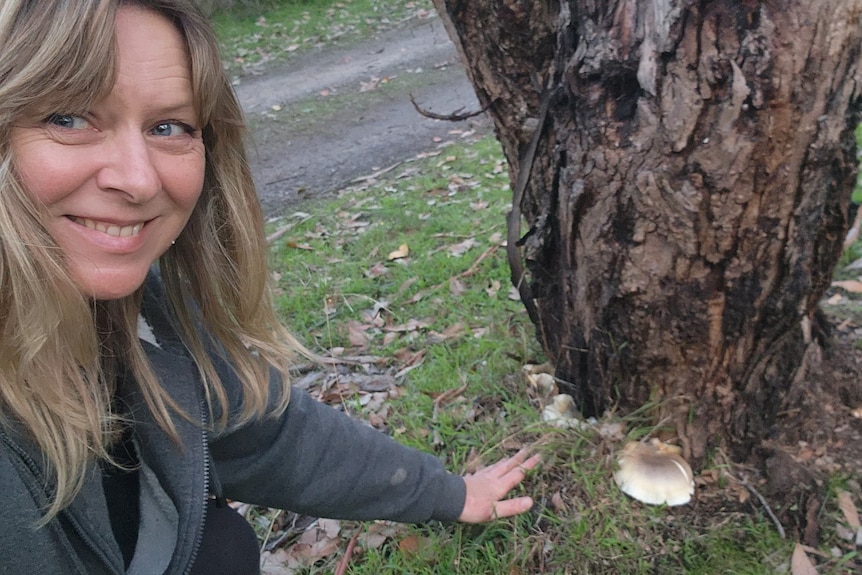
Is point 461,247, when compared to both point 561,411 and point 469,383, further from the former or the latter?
point 561,411

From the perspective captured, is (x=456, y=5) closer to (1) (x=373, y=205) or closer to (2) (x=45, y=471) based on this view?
(2) (x=45, y=471)

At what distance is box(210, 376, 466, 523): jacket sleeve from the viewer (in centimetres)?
199

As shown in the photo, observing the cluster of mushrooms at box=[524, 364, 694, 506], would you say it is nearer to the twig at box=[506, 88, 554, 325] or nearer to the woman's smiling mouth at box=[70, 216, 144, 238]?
the twig at box=[506, 88, 554, 325]

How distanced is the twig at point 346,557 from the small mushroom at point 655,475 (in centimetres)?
94

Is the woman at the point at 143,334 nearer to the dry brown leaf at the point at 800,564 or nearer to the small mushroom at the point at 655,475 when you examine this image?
the small mushroom at the point at 655,475

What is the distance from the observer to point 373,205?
5203mm

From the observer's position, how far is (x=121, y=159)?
1342 mm

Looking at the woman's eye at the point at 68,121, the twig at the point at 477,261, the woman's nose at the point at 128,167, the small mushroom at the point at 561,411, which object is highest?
the woman's eye at the point at 68,121

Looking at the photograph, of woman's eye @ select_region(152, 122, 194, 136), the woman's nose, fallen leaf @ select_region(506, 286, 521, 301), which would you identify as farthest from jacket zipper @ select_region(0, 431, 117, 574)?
fallen leaf @ select_region(506, 286, 521, 301)

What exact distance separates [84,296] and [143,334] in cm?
35

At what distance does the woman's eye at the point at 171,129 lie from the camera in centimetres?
145

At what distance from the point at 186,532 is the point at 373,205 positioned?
12.3 ft

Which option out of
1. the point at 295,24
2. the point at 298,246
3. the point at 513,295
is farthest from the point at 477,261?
the point at 295,24

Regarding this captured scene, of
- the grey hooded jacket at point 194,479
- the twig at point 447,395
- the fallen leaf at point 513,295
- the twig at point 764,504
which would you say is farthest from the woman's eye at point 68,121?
the fallen leaf at point 513,295
